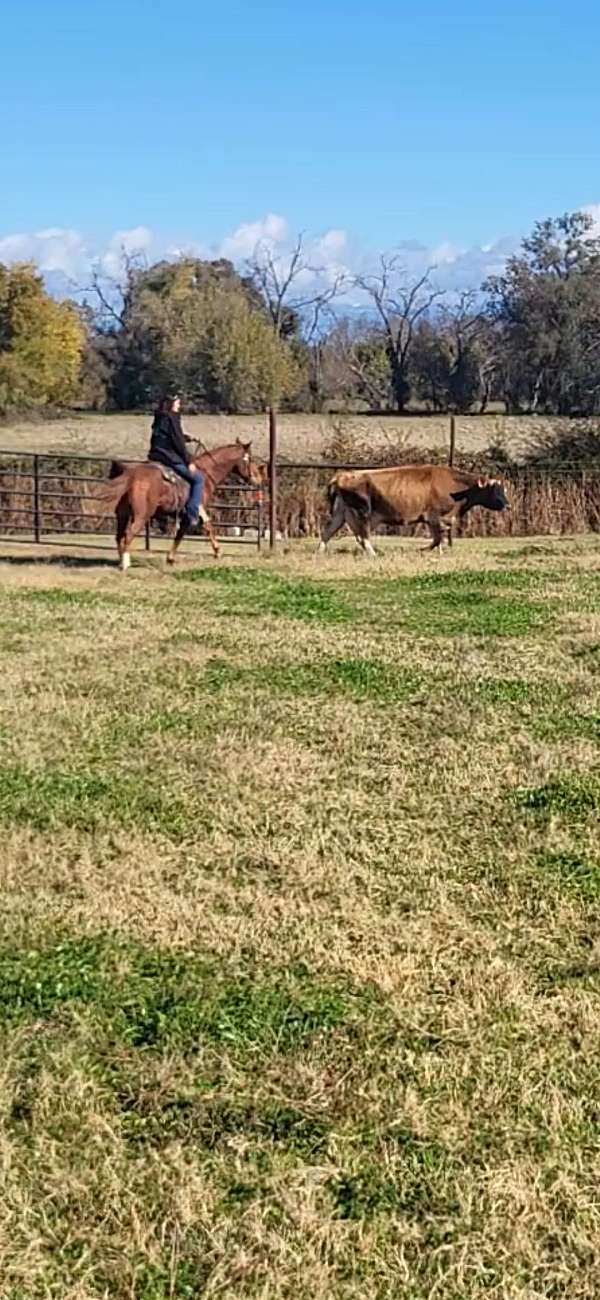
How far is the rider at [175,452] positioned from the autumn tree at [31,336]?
34.5 meters

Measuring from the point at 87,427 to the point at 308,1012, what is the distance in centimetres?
4119

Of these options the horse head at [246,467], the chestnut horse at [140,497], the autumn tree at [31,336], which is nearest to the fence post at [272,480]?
the horse head at [246,467]

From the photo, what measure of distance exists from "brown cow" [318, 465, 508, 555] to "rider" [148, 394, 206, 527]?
206cm

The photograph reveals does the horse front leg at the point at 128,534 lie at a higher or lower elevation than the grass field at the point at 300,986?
higher

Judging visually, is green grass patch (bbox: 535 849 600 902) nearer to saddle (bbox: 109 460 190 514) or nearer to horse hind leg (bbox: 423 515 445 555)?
saddle (bbox: 109 460 190 514)

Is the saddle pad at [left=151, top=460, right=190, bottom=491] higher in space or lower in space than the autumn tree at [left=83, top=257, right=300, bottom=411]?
lower

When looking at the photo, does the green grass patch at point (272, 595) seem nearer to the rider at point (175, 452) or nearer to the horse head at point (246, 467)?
the rider at point (175, 452)

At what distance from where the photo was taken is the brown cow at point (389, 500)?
55.7 feet

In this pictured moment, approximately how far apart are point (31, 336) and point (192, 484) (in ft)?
123

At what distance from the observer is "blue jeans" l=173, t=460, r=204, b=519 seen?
1548 cm

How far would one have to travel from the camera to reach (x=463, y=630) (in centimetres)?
1065

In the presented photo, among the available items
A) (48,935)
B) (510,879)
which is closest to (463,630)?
(510,879)

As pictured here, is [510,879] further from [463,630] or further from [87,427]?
[87,427]

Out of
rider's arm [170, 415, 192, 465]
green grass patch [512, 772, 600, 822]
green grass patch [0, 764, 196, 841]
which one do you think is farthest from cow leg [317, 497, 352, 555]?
green grass patch [512, 772, 600, 822]
